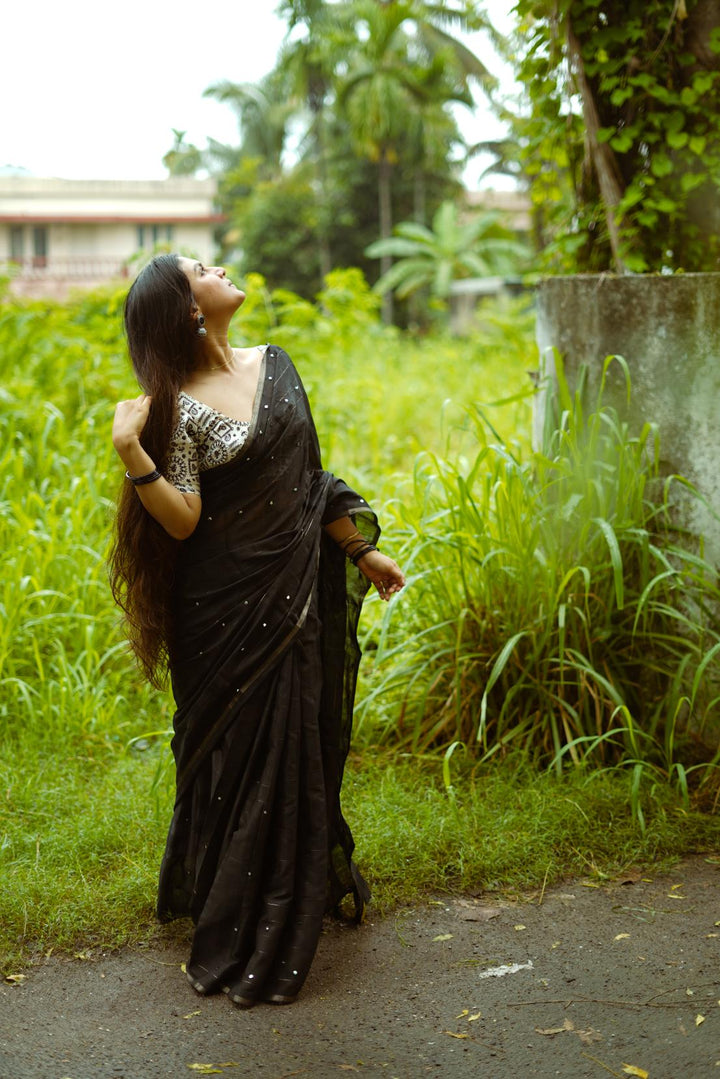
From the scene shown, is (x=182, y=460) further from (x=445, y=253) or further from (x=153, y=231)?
(x=153, y=231)

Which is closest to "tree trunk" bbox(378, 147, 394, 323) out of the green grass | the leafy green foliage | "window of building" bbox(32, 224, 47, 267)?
"window of building" bbox(32, 224, 47, 267)

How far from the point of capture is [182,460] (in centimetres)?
296

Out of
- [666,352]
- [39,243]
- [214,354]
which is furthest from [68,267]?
[214,354]

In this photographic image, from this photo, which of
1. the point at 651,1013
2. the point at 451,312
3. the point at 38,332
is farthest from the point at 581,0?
the point at 451,312

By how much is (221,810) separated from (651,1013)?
121cm

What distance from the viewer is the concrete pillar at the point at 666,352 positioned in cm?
398

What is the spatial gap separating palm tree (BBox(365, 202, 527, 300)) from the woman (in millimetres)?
22630

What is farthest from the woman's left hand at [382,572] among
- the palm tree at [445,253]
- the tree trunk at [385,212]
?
the tree trunk at [385,212]

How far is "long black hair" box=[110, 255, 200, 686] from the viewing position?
296cm

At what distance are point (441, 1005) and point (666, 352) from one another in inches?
93.1

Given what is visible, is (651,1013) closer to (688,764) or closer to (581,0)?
(688,764)

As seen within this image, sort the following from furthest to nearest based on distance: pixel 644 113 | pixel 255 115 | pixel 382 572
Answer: pixel 255 115
pixel 644 113
pixel 382 572

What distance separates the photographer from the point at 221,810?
10.1 feet

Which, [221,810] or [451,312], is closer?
[221,810]
